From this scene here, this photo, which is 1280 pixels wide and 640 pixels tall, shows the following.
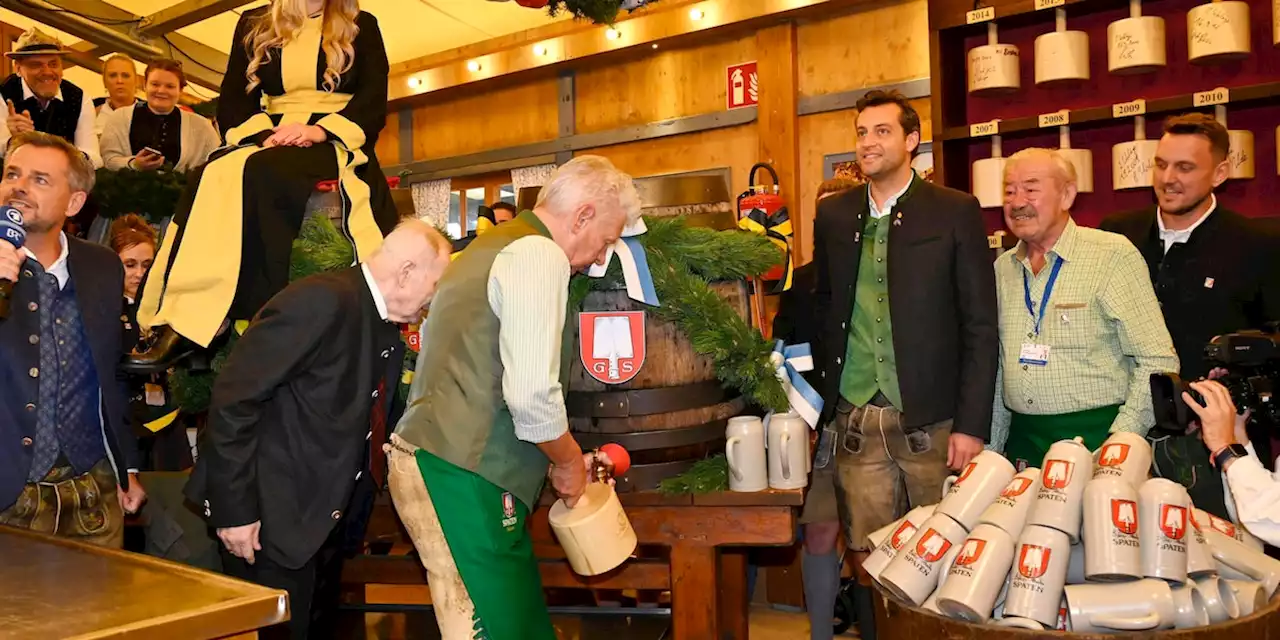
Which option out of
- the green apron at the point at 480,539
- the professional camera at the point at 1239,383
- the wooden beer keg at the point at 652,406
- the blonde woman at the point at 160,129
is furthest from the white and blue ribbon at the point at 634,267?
the blonde woman at the point at 160,129

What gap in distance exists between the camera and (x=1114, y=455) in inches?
73.1

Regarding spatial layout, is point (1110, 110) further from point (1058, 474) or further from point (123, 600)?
point (123, 600)

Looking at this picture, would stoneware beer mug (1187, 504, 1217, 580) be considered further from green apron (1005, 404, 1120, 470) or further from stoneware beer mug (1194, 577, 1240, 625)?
green apron (1005, 404, 1120, 470)

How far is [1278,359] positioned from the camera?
216 cm

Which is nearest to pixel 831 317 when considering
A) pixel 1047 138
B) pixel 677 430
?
pixel 677 430

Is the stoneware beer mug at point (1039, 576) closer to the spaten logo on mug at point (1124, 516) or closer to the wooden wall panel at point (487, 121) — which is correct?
the spaten logo on mug at point (1124, 516)

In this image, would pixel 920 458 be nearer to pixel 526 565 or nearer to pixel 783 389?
pixel 783 389

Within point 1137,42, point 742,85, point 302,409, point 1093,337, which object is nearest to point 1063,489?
point 1093,337

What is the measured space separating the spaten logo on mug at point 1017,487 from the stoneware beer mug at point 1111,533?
12 cm

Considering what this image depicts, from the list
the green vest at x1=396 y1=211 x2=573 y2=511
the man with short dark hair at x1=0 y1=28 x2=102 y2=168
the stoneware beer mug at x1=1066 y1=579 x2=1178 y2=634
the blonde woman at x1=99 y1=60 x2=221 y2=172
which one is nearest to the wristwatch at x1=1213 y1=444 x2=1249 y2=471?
the stoneware beer mug at x1=1066 y1=579 x2=1178 y2=634

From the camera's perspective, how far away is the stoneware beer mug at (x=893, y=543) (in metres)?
1.89

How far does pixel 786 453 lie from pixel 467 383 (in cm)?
85

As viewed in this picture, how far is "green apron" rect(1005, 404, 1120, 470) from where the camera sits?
2672 mm

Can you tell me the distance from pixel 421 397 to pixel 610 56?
593 cm
